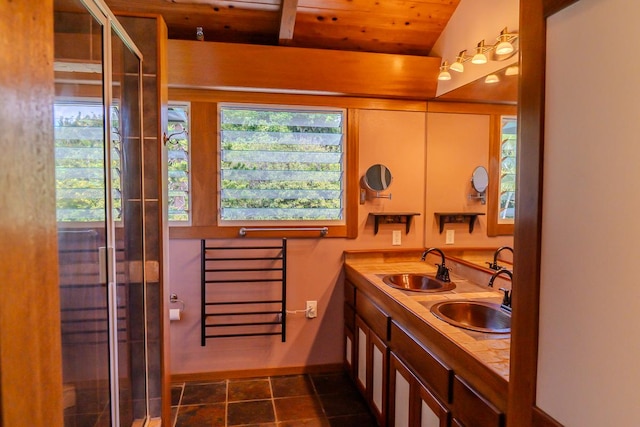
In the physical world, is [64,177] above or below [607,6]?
below

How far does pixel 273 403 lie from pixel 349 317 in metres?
0.81

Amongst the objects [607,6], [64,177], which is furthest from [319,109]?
[607,6]

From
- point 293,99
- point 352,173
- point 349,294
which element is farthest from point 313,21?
point 349,294

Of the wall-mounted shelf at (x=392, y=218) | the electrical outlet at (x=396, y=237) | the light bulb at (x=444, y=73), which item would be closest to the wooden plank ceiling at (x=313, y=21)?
the light bulb at (x=444, y=73)

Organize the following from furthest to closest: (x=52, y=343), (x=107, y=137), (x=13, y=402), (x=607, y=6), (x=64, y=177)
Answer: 1. (x=107, y=137)
2. (x=64, y=177)
3. (x=607, y=6)
4. (x=52, y=343)
5. (x=13, y=402)

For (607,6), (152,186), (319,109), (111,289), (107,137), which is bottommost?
(111,289)

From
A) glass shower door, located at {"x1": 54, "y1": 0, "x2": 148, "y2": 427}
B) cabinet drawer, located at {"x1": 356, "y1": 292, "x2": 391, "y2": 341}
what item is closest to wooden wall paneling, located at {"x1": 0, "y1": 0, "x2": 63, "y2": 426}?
glass shower door, located at {"x1": 54, "y1": 0, "x2": 148, "y2": 427}

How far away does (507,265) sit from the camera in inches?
89.8

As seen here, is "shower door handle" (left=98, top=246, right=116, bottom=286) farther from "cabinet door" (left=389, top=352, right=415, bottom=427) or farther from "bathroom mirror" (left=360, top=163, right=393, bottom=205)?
"bathroom mirror" (left=360, top=163, right=393, bottom=205)

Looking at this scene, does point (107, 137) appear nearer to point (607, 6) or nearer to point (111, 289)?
point (111, 289)

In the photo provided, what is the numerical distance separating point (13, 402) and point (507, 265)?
7.69ft

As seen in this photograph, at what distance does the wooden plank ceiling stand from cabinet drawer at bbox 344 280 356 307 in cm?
184

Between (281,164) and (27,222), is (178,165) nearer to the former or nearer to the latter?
(281,164)

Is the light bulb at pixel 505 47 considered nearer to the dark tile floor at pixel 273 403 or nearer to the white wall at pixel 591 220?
the white wall at pixel 591 220
